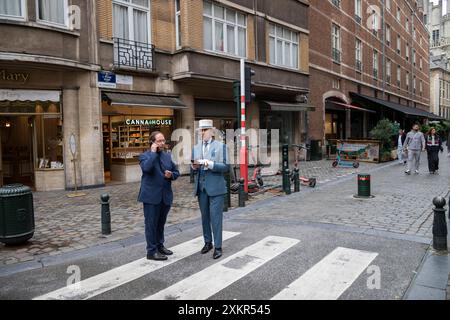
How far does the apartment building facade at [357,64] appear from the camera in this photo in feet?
74.0

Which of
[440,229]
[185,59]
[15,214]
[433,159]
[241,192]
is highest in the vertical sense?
[185,59]

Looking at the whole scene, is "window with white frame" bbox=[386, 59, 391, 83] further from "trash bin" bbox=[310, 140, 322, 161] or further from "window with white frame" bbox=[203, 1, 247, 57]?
"window with white frame" bbox=[203, 1, 247, 57]

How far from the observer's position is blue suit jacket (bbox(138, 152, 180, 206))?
472 cm

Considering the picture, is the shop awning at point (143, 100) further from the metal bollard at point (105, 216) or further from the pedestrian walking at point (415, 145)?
the pedestrian walking at point (415, 145)

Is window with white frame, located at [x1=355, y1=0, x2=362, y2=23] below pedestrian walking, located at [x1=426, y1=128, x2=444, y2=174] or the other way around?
the other way around

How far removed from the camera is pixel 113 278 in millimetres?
4332

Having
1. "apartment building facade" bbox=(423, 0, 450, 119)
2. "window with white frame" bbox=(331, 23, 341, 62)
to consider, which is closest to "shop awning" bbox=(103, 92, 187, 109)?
"window with white frame" bbox=(331, 23, 341, 62)

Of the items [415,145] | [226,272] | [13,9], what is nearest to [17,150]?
[13,9]

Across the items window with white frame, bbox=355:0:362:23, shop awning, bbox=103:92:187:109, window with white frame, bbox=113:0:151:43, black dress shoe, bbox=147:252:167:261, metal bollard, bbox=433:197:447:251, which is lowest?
black dress shoe, bbox=147:252:167:261

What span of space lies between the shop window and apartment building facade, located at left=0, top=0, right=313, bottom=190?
3 cm

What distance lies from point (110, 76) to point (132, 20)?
2327 millimetres

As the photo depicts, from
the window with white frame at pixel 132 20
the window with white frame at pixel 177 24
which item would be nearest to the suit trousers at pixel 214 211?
the window with white frame at pixel 132 20

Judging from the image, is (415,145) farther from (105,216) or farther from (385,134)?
(105,216)

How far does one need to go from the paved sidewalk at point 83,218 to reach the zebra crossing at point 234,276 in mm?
1476
